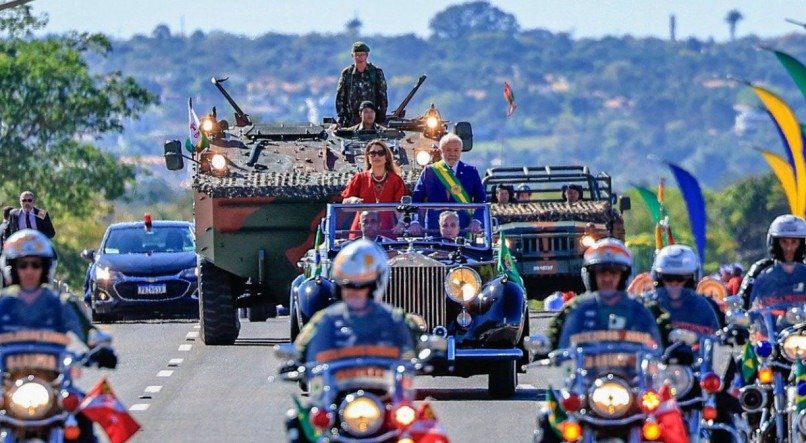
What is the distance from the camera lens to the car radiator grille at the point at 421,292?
21.5 m

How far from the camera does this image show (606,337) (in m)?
14.2

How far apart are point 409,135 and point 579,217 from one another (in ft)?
27.5

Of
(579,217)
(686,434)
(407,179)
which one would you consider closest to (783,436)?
(686,434)

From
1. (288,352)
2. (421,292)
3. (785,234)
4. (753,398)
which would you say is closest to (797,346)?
(753,398)

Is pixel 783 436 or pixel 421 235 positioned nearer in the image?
pixel 783 436

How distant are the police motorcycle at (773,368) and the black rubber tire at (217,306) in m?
12.3

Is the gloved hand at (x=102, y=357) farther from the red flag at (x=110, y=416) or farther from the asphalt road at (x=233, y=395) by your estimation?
the asphalt road at (x=233, y=395)

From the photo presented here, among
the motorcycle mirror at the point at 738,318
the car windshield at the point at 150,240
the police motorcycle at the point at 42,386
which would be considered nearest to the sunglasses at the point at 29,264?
the police motorcycle at the point at 42,386

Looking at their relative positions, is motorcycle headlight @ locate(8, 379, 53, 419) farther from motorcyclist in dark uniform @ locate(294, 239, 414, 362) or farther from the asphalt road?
the asphalt road

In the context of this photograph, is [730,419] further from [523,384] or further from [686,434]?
[523,384]

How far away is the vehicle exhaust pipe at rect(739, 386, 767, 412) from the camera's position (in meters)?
16.9

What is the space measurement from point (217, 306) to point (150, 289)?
4.94 m

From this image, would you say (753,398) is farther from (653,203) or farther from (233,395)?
(653,203)

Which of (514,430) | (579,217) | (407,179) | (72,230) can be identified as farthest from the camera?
(72,230)
